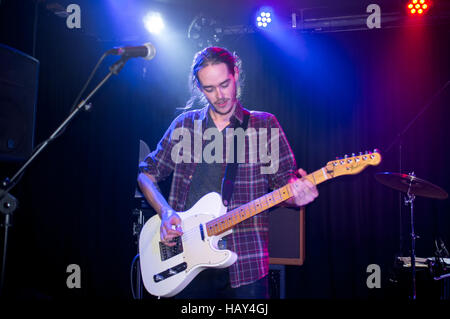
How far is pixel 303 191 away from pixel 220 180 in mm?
534

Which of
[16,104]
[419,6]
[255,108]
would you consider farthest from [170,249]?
[419,6]

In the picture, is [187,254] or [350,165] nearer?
[350,165]

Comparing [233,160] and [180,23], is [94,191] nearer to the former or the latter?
[180,23]

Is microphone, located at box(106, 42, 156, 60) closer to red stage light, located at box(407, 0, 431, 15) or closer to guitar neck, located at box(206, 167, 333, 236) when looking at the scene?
guitar neck, located at box(206, 167, 333, 236)

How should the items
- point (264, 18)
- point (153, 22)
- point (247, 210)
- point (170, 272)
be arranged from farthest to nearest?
1. point (153, 22)
2. point (264, 18)
3. point (170, 272)
4. point (247, 210)

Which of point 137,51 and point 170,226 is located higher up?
point 137,51

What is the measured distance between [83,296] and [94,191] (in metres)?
1.21

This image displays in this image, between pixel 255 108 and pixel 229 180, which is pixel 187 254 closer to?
pixel 229 180

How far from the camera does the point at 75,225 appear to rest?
4.52 meters

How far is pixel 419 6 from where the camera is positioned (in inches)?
143

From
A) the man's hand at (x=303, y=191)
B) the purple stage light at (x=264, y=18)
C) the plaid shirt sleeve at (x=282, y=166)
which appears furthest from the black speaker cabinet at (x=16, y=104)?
the purple stage light at (x=264, y=18)

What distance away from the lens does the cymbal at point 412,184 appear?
295 centimetres

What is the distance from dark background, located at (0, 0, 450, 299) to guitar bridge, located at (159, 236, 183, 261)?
2.14 m
